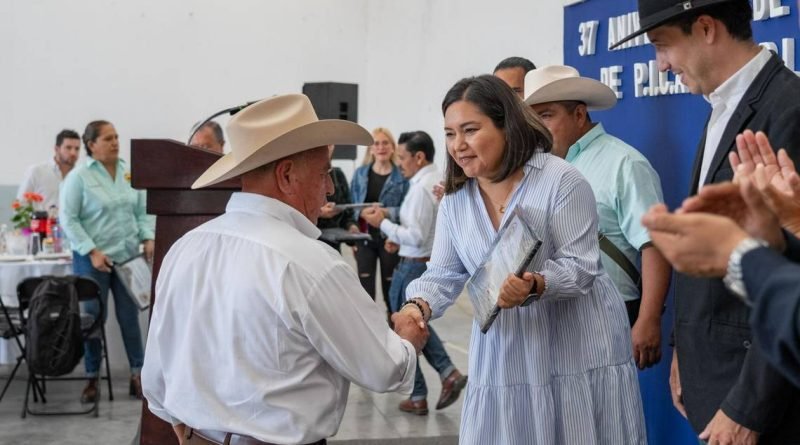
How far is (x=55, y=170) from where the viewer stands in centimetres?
987

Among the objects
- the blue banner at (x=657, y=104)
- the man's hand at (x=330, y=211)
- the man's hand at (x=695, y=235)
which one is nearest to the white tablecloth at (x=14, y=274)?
the man's hand at (x=330, y=211)

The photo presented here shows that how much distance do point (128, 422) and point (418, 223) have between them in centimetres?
204

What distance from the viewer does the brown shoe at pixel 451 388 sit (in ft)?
19.2

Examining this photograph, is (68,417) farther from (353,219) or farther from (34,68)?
(34,68)

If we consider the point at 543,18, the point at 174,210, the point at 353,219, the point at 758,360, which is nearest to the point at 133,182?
the point at 174,210

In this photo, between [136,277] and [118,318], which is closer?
[136,277]

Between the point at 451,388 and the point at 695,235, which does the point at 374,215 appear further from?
the point at 695,235

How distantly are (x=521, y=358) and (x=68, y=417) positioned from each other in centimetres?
420

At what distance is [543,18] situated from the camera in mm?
7152

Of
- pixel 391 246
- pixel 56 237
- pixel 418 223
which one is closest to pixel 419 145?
pixel 391 246

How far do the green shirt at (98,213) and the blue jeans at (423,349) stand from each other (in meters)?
1.83

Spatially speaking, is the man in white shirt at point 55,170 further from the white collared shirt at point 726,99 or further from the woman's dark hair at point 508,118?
the white collared shirt at point 726,99

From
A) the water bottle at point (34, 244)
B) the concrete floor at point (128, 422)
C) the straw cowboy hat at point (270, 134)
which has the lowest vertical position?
the concrete floor at point (128, 422)

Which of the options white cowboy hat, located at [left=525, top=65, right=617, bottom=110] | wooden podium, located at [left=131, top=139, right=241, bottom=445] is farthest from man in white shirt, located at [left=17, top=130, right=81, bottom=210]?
white cowboy hat, located at [left=525, top=65, right=617, bottom=110]
